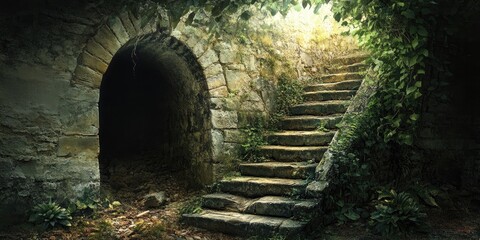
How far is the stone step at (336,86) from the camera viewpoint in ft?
19.1

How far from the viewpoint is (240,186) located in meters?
4.78

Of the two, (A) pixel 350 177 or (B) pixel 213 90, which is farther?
(B) pixel 213 90

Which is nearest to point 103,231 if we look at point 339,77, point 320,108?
point 320,108

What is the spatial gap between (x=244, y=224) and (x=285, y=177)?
39.3 inches

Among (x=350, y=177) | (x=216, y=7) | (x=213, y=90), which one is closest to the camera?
(x=216, y=7)

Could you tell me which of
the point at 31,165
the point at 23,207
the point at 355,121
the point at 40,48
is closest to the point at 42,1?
the point at 40,48

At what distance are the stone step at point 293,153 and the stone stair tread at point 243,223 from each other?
3.55 feet

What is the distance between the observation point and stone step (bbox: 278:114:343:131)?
206 inches

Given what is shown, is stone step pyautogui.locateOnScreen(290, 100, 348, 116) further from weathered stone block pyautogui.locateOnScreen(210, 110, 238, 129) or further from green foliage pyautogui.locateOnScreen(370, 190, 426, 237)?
green foliage pyautogui.locateOnScreen(370, 190, 426, 237)

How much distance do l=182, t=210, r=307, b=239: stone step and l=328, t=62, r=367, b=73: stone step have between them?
3.18 m

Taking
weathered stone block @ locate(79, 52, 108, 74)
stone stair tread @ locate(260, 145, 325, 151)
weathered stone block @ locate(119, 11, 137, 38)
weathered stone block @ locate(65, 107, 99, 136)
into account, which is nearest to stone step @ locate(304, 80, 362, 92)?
stone stair tread @ locate(260, 145, 325, 151)

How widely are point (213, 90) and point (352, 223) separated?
7.99ft

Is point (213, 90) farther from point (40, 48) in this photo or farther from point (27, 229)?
point (27, 229)

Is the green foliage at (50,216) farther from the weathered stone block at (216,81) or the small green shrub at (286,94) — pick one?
the small green shrub at (286,94)
